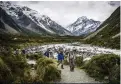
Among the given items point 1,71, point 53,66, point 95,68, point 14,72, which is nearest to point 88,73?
point 95,68

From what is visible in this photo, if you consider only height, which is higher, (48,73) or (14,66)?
(14,66)

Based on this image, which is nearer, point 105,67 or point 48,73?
point 48,73

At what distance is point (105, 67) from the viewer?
2439 centimetres

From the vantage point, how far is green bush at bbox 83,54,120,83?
22.6m

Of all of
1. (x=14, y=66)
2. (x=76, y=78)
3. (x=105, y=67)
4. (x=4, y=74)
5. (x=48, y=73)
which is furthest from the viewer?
(x=105, y=67)

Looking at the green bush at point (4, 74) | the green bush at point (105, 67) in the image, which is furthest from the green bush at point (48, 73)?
the green bush at point (105, 67)

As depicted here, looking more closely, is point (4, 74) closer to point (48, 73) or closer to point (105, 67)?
point (48, 73)

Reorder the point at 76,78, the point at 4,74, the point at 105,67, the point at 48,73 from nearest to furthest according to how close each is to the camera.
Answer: the point at 4,74 < the point at 48,73 < the point at 76,78 < the point at 105,67

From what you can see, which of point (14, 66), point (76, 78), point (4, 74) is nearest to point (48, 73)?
point (76, 78)

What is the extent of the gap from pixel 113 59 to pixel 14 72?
8.50m

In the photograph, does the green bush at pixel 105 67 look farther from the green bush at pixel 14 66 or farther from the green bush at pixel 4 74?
the green bush at pixel 4 74

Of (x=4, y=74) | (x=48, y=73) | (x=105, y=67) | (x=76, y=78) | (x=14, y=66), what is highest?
(x=14, y=66)

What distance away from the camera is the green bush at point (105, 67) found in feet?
74.0

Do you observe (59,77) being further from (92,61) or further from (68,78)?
(92,61)
